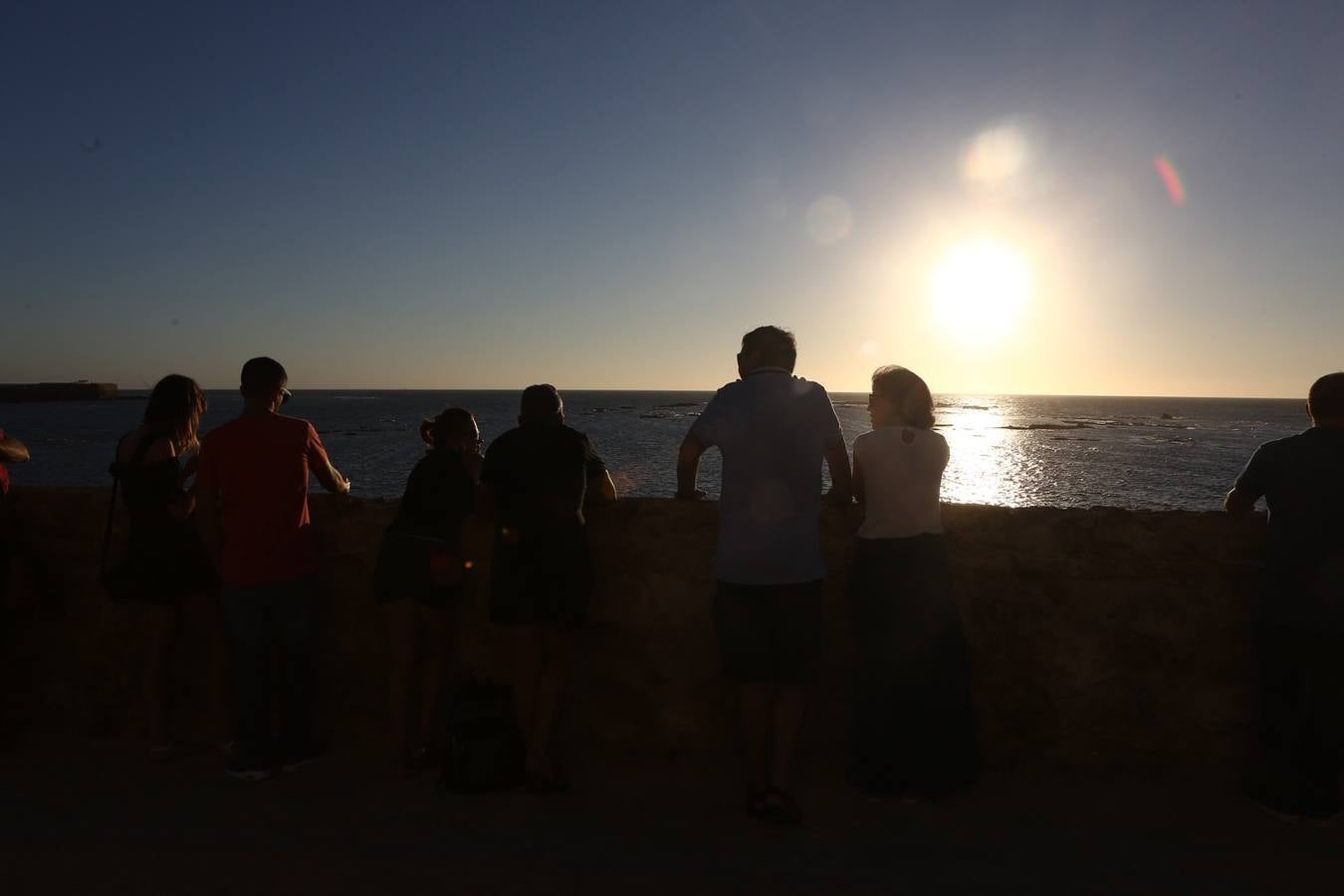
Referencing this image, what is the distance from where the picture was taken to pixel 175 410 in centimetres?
333

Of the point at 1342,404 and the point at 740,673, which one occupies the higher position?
the point at 1342,404

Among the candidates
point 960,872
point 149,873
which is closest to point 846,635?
point 960,872

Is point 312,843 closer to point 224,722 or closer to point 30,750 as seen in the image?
point 224,722

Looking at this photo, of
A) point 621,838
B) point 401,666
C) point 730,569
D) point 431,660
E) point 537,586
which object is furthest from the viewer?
point 431,660

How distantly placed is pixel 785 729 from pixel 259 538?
2248 millimetres

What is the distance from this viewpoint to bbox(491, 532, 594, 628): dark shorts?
3080 mm

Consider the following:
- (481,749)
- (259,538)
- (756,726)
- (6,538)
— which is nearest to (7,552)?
(6,538)

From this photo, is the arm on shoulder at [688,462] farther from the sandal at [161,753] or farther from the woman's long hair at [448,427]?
the sandal at [161,753]

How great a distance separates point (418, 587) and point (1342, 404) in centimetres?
371

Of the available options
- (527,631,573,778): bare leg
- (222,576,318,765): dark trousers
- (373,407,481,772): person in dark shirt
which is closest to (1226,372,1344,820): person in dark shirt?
(527,631,573,778): bare leg

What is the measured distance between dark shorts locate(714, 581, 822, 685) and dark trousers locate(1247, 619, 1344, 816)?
1795 millimetres

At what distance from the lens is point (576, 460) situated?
10.3 feet

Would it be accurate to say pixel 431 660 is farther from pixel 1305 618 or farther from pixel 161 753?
pixel 1305 618

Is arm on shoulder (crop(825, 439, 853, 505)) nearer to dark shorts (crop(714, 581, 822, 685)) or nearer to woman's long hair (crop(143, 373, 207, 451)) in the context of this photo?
dark shorts (crop(714, 581, 822, 685))
